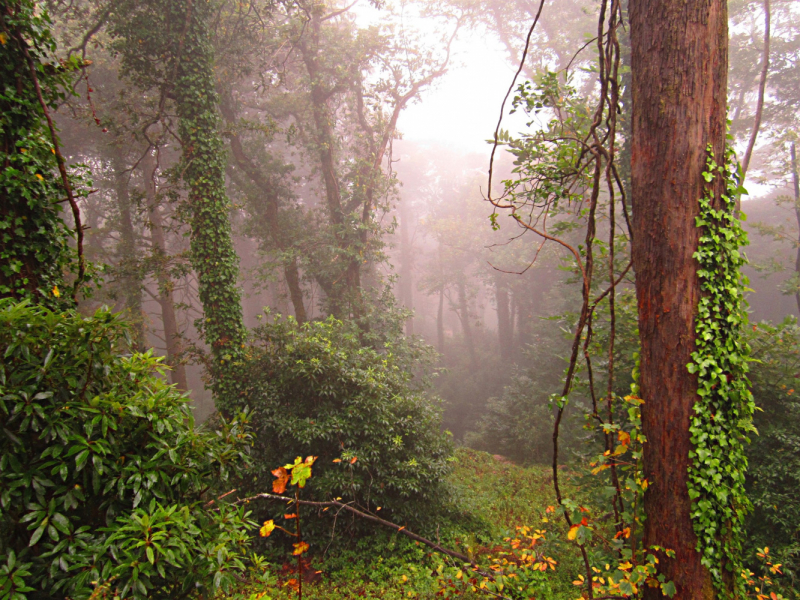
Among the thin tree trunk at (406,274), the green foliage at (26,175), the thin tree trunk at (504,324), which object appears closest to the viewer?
the green foliage at (26,175)

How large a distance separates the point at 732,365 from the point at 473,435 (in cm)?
1268

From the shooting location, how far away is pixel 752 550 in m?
4.42

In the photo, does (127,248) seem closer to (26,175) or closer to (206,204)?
(206,204)

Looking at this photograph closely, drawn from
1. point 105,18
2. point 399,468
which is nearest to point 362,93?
point 105,18

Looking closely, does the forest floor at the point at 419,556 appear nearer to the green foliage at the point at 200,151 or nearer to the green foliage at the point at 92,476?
the green foliage at the point at 92,476

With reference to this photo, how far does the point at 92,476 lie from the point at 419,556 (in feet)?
16.2

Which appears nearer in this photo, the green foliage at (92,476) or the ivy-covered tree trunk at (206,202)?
the green foliage at (92,476)

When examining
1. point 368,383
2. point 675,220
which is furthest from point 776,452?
point 368,383

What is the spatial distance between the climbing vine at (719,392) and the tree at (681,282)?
11mm

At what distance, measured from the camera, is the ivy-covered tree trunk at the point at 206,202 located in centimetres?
730

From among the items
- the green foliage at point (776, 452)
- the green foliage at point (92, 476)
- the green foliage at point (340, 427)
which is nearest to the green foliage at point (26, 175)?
the green foliage at point (92, 476)

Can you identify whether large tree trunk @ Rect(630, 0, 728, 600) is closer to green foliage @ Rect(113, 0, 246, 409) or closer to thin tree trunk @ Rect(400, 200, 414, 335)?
green foliage @ Rect(113, 0, 246, 409)

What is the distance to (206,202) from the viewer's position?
24.4 ft

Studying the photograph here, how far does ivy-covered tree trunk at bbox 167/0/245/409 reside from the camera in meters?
7.30
